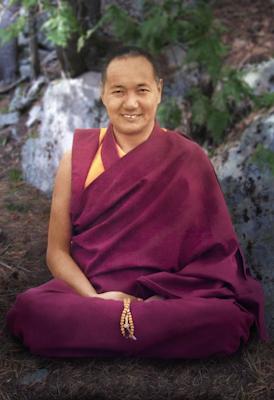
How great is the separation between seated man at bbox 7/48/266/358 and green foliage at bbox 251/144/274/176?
2.92ft

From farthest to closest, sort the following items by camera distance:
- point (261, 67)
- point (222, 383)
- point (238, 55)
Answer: point (238, 55) < point (261, 67) < point (222, 383)

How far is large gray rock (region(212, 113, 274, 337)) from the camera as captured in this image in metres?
3.53

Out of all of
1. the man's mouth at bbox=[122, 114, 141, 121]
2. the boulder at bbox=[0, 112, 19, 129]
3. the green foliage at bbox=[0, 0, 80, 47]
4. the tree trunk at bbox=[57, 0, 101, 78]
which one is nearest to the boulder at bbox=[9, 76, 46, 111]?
the boulder at bbox=[0, 112, 19, 129]

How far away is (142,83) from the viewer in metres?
2.74

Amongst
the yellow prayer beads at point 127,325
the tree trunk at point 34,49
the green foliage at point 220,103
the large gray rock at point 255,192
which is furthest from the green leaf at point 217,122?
the tree trunk at point 34,49

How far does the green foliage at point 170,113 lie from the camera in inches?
184

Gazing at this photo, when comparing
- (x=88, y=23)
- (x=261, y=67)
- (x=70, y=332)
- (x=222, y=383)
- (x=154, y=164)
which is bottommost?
(x=222, y=383)

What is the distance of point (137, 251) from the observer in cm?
288

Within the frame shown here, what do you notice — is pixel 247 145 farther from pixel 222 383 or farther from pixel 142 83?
pixel 222 383

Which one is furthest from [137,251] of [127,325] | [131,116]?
[131,116]

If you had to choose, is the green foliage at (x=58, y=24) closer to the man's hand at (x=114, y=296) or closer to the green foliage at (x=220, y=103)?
the green foliage at (x=220, y=103)

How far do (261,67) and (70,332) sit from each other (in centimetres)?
313

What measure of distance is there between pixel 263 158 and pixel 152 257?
134cm

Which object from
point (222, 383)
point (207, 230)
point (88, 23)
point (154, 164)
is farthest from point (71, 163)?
point (88, 23)
